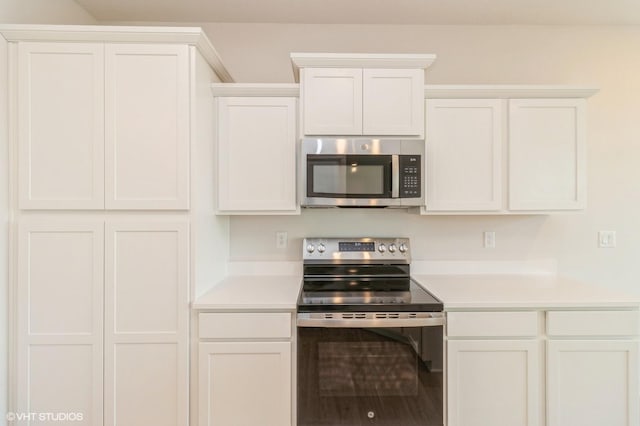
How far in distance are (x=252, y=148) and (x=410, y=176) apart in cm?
96

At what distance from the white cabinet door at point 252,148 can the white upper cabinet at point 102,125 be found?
0.36 m

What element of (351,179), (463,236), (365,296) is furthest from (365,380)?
(463,236)

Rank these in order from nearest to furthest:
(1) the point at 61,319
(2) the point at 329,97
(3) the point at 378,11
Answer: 1. (1) the point at 61,319
2. (2) the point at 329,97
3. (3) the point at 378,11

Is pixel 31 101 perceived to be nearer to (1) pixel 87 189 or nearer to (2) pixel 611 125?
(1) pixel 87 189

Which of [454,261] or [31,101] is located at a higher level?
[31,101]

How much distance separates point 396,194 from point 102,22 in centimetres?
233

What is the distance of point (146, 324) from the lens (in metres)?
1.75

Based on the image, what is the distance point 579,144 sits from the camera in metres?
2.14

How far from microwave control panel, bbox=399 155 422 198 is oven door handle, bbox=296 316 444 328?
0.72m

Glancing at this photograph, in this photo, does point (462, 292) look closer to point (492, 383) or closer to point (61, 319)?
point (492, 383)

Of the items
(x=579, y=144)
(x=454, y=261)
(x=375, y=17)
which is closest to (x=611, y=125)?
(x=579, y=144)

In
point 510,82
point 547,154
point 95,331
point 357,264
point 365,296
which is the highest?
point 510,82

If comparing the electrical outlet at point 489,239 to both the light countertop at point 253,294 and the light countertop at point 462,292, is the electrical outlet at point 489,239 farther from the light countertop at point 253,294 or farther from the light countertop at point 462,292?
the light countertop at point 253,294

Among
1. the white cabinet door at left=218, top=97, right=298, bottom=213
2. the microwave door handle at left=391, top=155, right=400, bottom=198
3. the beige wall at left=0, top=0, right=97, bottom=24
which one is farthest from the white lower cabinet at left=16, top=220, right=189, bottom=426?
the microwave door handle at left=391, top=155, right=400, bottom=198
